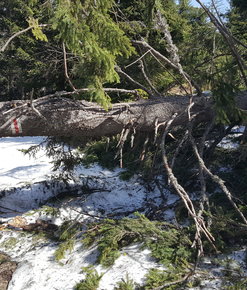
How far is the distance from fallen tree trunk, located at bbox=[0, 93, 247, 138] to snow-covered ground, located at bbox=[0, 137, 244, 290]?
116 cm

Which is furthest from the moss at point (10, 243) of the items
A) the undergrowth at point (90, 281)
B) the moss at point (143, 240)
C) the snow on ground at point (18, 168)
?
the snow on ground at point (18, 168)

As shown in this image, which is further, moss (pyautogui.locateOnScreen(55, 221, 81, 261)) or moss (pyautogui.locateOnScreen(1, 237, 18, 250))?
moss (pyautogui.locateOnScreen(1, 237, 18, 250))

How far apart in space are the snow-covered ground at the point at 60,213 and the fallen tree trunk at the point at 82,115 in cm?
116

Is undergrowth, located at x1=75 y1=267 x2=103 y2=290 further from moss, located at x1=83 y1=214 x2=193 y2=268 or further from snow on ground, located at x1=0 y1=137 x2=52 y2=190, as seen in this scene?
snow on ground, located at x1=0 y1=137 x2=52 y2=190

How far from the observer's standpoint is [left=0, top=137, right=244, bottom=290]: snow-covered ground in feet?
11.5

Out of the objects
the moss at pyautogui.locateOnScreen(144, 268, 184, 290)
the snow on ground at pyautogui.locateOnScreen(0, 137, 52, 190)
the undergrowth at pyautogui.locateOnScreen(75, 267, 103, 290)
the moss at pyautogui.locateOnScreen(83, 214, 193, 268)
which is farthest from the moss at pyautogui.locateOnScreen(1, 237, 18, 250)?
the moss at pyautogui.locateOnScreen(144, 268, 184, 290)

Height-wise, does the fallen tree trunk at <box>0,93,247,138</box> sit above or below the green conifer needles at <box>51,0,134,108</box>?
below

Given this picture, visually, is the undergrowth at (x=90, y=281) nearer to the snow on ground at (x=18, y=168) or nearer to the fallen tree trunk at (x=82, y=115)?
the fallen tree trunk at (x=82, y=115)

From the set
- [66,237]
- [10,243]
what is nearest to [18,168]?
[10,243]

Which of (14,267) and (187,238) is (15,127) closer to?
(14,267)

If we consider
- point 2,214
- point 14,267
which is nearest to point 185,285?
point 14,267

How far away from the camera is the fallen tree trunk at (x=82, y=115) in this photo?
4145 millimetres

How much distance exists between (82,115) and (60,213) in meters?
1.71

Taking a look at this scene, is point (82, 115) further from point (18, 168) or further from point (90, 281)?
point (18, 168)
